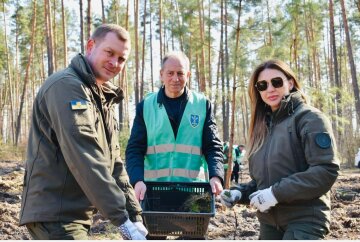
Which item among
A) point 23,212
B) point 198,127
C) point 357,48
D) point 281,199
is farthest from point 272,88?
point 357,48

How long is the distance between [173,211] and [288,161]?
1.21m

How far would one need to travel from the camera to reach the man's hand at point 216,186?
3.25m

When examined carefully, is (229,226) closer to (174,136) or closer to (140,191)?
(174,136)

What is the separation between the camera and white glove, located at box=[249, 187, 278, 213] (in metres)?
2.38

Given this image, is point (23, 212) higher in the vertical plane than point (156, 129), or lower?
lower

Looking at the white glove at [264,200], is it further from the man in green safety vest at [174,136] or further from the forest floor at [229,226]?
the forest floor at [229,226]

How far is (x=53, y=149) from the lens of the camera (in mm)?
2154

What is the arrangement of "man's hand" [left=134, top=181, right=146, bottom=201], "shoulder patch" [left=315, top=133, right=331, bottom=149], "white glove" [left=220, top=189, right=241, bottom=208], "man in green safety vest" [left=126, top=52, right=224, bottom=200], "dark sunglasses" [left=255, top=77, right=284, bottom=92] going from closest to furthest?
"shoulder patch" [left=315, top=133, right=331, bottom=149]
"dark sunglasses" [left=255, top=77, right=284, bottom=92]
"white glove" [left=220, top=189, right=241, bottom=208]
"man's hand" [left=134, top=181, right=146, bottom=201]
"man in green safety vest" [left=126, top=52, right=224, bottom=200]

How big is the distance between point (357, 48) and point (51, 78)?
36.1 m

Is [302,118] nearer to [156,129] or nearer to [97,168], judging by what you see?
[97,168]

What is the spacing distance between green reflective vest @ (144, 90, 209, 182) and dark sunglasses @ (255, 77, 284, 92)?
33.9 inches

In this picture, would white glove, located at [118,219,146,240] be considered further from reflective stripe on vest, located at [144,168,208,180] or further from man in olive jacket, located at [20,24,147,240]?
reflective stripe on vest, located at [144,168,208,180]

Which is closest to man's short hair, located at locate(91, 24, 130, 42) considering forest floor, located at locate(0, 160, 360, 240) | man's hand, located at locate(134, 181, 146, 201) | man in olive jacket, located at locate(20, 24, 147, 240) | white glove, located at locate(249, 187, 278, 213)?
man in olive jacket, located at locate(20, 24, 147, 240)

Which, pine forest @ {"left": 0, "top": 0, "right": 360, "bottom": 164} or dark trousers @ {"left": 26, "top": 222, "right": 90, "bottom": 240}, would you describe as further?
pine forest @ {"left": 0, "top": 0, "right": 360, "bottom": 164}
